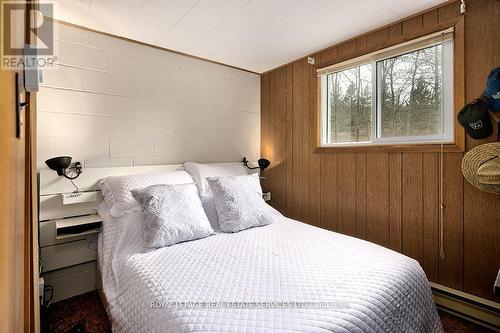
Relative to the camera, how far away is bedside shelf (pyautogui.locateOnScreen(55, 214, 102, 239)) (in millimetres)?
1802

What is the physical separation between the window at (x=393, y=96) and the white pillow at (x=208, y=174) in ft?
3.36

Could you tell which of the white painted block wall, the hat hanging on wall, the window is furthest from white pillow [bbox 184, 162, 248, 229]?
the hat hanging on wall

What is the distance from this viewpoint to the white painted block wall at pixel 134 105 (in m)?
1.99

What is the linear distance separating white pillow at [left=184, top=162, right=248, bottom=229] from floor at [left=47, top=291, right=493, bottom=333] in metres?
1.02

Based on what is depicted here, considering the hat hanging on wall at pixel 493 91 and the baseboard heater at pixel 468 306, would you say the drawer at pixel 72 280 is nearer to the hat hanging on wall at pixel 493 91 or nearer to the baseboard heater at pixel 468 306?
the baseboard heater at pixel 468 306

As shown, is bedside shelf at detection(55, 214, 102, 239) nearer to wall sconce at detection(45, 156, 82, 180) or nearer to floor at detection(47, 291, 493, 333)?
wall sconce at detection(45, 156, 82, 180)

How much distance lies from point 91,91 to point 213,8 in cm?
123

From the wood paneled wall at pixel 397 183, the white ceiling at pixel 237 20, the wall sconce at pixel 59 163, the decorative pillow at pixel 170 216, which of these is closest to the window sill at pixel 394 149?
the wood paneled wall at pixel 397 183

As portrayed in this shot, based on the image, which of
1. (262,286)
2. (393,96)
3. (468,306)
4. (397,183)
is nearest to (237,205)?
(262,286)

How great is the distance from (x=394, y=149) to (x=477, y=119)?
0.57m

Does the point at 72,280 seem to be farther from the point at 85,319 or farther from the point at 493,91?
the point at 493,91

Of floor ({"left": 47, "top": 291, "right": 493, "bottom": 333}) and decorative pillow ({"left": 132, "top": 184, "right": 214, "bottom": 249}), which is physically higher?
decorative pillow ({"left": 132, "top": 184, "right": 214, "bottom": 249})

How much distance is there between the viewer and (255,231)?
6.21 feet

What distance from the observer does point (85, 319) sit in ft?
5.75
